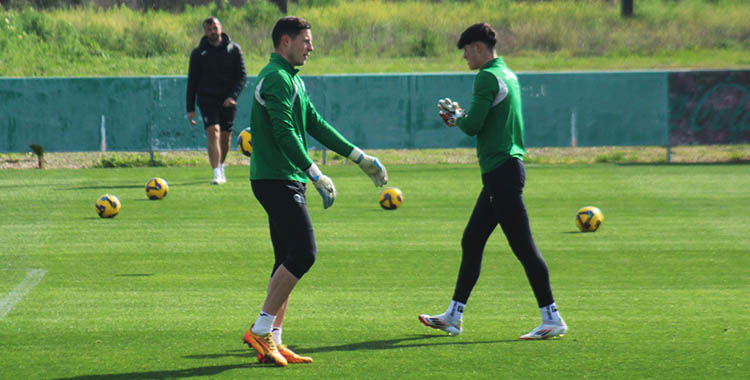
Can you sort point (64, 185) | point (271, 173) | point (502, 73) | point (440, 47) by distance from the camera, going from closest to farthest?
point (271, 173), point (502, 73), point (64, 185), point (440, 47)

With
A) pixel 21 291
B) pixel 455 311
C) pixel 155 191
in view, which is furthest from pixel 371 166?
pixel 155 191

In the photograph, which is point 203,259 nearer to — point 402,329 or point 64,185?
point 402,329

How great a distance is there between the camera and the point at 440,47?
39469mm

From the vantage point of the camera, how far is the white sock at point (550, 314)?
275 inches

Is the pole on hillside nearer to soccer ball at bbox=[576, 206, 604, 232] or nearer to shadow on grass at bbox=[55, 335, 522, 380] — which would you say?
soccer ball at bbox=[576, 206, 604, 232]

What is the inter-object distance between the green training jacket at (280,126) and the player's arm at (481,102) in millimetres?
856

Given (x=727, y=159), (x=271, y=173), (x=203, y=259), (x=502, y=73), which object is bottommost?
(x=727, y=159)

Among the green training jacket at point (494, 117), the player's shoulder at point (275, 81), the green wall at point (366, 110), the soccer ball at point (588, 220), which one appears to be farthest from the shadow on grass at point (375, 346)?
the green wall at point (366, 110)

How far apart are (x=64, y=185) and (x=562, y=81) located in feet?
33.5

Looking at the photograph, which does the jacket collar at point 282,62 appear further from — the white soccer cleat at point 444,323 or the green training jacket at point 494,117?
the white soccer cleat at point 444,323

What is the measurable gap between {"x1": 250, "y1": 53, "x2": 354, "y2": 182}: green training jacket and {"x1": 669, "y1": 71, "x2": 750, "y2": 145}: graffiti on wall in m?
16.7

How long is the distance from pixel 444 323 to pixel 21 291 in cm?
361

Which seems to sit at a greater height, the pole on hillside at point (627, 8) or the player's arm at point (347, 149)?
the player's arm at point (347, 149)

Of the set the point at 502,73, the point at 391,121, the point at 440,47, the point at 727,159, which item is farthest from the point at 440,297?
the point at 440,47
